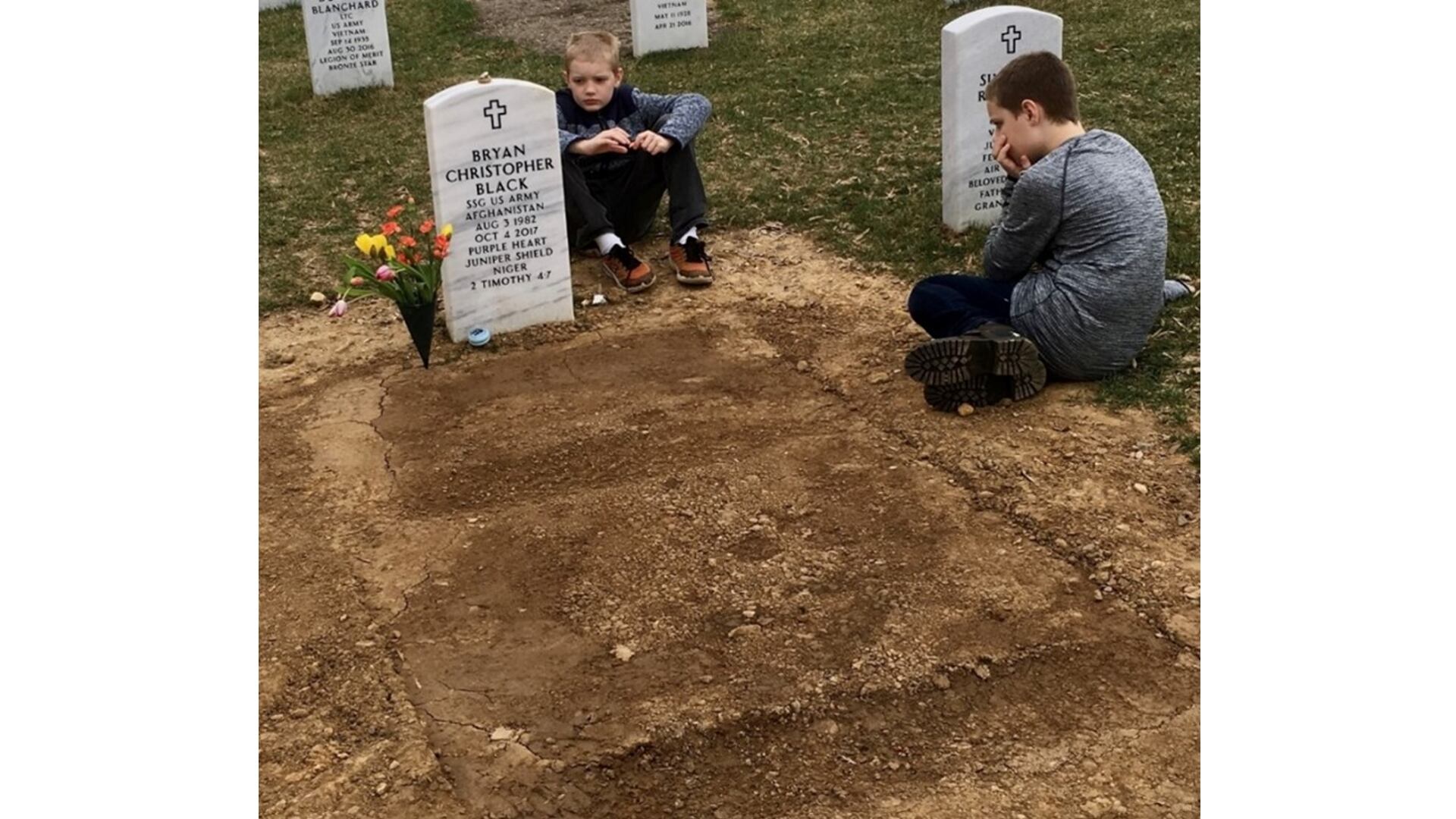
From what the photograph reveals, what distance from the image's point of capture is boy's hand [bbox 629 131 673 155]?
23.5 ft

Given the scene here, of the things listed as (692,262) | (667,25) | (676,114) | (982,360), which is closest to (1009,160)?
(982,360)

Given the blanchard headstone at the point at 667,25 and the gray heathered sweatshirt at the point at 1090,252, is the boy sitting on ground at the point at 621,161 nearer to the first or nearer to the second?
the gray heathered sweatshirt at the point at 1090,252

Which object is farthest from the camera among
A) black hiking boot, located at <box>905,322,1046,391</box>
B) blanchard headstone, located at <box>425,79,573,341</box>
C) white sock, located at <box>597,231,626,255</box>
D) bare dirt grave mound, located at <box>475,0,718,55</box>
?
bare dirt grave mound, located at <box>475,0,718,55</box>

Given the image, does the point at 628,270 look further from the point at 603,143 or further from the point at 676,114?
the point at 676,114

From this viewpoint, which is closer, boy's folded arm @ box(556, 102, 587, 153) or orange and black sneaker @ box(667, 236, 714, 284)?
boy's folded arm @ box(556, 102, 587, 153)

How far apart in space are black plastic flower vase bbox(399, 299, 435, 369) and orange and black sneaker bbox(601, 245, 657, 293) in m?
1.08

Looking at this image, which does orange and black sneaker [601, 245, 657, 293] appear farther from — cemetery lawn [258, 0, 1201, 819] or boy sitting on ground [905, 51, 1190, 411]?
boy sitting on ground [905, 51, 1190, 411]

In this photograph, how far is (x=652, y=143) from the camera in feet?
23.5

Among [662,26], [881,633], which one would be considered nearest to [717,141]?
[662,26]

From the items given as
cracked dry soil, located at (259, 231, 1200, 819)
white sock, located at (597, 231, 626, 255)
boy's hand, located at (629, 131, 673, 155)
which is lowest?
cracked dry soil, located at (259, 231, 1200, 819)

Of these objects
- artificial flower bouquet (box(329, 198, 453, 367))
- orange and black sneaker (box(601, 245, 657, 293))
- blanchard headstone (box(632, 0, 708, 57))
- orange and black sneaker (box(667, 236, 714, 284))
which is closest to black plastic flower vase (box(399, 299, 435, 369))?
artificial flower bouquet (box(329, 198, 453, 367))

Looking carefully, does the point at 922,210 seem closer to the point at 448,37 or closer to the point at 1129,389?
the point at 1129,389

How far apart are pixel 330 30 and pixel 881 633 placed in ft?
27.1

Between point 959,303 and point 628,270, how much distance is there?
193 centimetres
